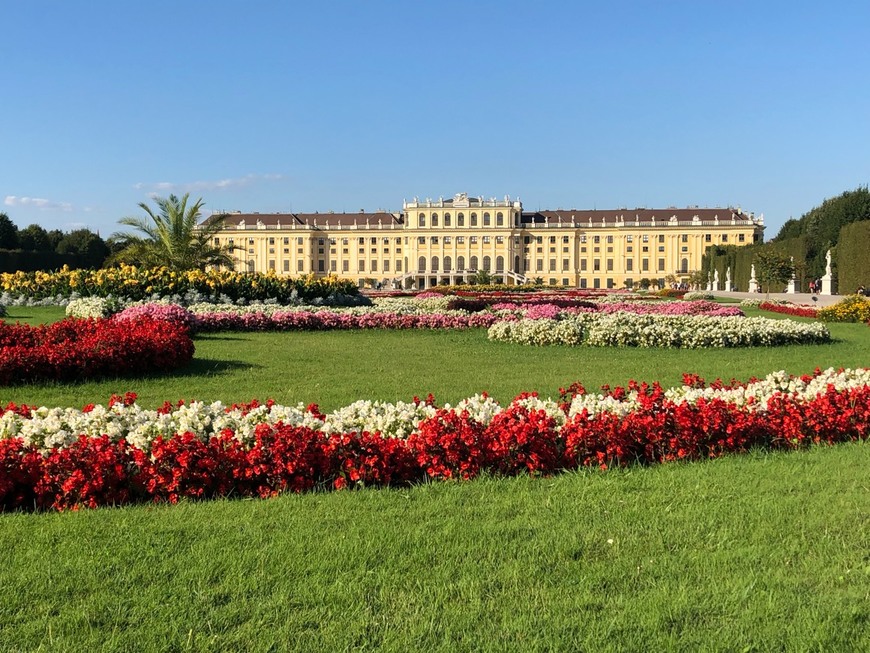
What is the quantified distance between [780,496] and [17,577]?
2.87m

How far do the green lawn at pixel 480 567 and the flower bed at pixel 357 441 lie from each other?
0.59 feet

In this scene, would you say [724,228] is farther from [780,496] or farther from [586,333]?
[780,496]

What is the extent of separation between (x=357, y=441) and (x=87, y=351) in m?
4.05

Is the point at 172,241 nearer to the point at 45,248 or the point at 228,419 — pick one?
the point at 228,419

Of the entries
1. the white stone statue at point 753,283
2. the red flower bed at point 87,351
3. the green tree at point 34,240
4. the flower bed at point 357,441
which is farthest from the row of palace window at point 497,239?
the flower bed at point 357,441

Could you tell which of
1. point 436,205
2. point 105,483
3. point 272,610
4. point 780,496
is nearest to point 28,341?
point 105,483

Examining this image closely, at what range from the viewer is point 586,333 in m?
11.3

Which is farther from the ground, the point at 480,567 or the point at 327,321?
the point at 327,321

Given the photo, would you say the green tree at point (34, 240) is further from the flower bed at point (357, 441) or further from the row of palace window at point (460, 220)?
the flower bed at point (357, 441)

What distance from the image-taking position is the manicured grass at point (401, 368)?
631 centimetres

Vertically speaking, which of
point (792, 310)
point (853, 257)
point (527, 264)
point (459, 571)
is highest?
point (527, 264)

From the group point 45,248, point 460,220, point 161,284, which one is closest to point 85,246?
point 45,248

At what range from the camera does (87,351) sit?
22.5ft

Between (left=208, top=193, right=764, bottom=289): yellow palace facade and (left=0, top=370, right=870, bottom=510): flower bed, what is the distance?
74865mm
